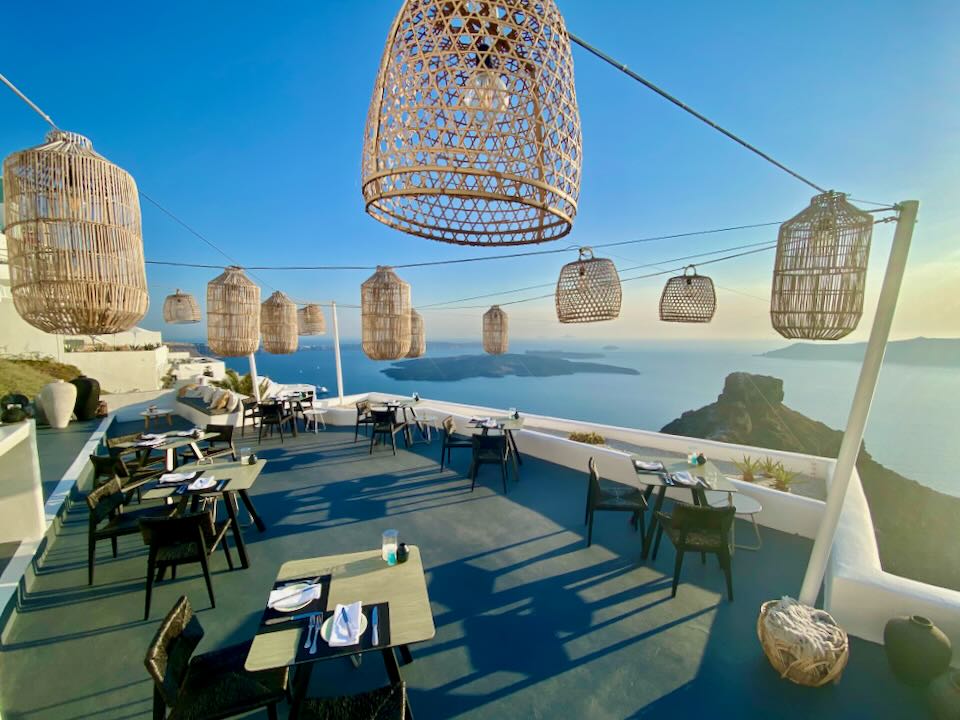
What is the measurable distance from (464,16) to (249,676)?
10.2 feet

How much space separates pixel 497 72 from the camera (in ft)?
3.39

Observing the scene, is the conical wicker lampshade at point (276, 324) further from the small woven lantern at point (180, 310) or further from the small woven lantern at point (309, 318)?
the small woven lantern at point (180, 310)

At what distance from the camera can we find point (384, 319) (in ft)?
15.6

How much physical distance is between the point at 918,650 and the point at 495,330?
20.4 ft

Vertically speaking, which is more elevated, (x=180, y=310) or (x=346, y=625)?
(x=180, y=310)

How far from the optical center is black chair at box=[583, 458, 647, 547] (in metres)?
4.00

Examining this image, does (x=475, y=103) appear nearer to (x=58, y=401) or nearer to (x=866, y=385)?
(x=866, y=385)

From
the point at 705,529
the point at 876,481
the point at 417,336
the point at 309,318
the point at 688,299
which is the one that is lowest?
the point at 876,481

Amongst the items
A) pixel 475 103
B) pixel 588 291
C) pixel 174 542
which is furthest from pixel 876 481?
pixel 174 542

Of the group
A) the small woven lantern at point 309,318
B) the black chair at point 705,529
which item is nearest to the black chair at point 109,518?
the black chair at point 705,529

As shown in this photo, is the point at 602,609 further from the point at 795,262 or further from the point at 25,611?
the point at 25,611

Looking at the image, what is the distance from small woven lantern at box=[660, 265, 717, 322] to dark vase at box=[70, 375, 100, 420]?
1260cm

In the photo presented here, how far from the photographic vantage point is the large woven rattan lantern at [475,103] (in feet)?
3.24

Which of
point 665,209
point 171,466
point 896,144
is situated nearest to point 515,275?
point 665,209
